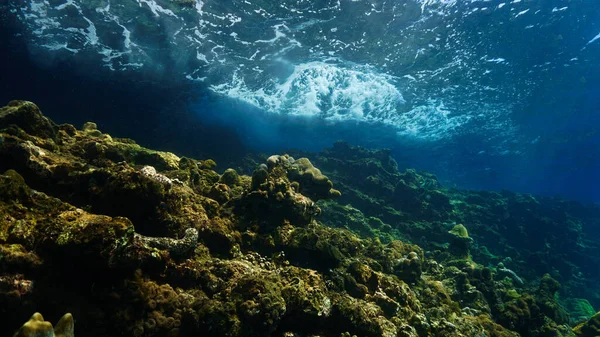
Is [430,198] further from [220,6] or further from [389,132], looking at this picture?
[220,6]

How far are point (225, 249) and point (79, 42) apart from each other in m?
20.9

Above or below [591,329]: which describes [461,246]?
above

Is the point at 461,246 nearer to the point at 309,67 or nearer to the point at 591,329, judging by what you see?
the point at 591,329

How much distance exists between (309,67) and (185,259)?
65.9 ft

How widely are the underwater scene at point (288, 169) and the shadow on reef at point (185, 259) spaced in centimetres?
3

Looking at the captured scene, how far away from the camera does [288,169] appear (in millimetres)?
9656

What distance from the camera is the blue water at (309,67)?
15.9m

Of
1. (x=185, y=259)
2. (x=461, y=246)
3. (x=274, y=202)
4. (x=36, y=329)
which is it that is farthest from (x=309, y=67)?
(x=36, y=329)

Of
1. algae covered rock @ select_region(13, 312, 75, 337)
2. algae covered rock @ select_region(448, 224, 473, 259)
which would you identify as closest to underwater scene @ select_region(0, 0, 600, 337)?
algae covered rock @ select_region(13, 312, 75, 337)

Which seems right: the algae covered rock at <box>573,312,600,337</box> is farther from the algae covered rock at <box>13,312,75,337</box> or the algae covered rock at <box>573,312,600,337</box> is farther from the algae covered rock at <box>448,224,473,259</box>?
the algae covered rock at <box>13,312,75,337</box>

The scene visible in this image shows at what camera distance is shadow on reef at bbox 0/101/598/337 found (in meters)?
3.37

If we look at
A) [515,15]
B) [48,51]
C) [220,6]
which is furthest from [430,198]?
[48,51]

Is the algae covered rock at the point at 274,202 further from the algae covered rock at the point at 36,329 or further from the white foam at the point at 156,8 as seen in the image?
the white foam at the point at 156,8

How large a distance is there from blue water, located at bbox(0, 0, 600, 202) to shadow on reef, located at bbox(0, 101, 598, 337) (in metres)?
11.7
